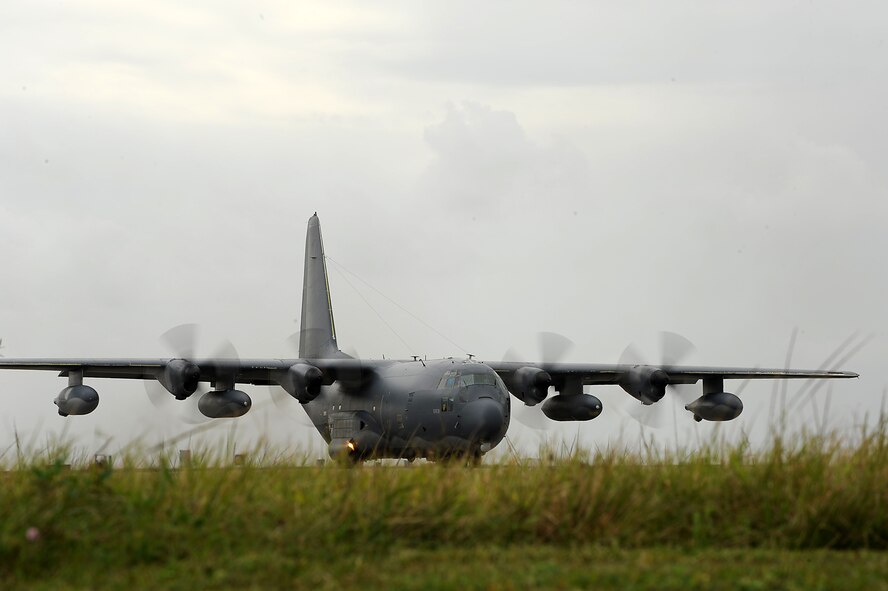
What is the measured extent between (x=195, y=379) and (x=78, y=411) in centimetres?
359

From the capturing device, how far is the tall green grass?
9109 mm

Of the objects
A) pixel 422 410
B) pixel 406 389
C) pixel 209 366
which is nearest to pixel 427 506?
pixel 422 410

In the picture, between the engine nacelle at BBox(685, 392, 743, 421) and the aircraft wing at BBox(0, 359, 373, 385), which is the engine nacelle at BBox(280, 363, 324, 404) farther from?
the engine nacelle at BBox(685, 392, 743, 421)

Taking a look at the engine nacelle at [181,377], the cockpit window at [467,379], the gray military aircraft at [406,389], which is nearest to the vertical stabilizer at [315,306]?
the gray military aircraft at [406,389]

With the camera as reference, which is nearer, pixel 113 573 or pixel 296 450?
pixel 113 573

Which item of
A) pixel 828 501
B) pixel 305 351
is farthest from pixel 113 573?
pixel 305 351

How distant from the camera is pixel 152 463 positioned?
454 inches

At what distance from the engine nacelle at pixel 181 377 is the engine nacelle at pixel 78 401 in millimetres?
2181

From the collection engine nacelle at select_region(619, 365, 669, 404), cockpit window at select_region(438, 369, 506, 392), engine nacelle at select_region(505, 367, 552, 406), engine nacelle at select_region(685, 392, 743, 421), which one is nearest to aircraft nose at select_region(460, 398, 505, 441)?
cockpit window at select_region(438, 369, 506, 392)

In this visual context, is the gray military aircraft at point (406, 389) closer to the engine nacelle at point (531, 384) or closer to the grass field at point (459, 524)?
the engine nacelle at point (531, 384)

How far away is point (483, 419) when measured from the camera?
27859 millimetres

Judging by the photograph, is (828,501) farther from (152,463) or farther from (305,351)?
(305,351)

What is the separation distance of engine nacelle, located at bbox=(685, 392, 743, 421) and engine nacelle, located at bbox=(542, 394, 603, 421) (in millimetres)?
3312

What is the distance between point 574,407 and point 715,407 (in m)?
4.75
